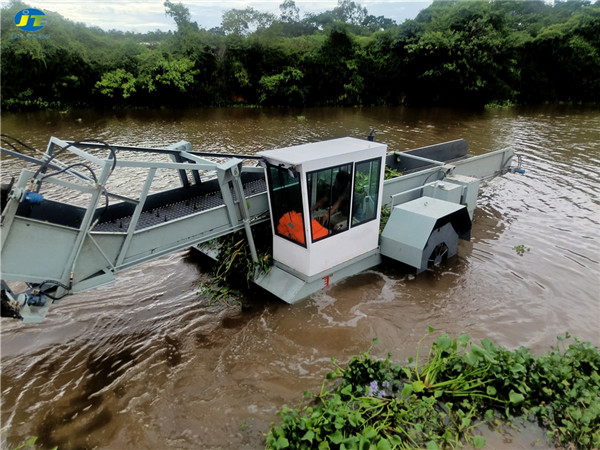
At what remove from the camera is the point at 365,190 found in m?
5.36

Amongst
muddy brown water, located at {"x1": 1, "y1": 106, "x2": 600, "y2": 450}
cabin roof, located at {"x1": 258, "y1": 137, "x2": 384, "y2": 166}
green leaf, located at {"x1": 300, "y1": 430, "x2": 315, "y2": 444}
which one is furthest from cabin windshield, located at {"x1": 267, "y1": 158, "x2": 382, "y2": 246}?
green leaf, located at {"x1": 300, "y1": 430, "x2": 315, "y2": 444}

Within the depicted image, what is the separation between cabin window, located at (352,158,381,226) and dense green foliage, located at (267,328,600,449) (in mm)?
2199

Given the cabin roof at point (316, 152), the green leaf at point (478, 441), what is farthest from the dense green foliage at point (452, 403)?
the cabin roof at point (316, 152)

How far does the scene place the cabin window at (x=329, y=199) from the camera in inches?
188

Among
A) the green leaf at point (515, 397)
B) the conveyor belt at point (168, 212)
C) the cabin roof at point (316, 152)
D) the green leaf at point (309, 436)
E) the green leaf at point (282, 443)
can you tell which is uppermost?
the cabin roof at point (316, 152)

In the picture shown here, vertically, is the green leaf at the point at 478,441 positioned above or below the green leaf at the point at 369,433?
below

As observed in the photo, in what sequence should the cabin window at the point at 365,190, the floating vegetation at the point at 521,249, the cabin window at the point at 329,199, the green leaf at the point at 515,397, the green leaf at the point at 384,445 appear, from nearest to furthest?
1. the green leaf at the point at 384,445
2. the green leaf at the point at 515,397
3. the cabin window at the point at 329,199
4. the cabin window at the point at 365,190
5. the floating vegetation at the point at 521,249

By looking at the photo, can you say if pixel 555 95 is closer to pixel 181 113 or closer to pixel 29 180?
pixel 181 113

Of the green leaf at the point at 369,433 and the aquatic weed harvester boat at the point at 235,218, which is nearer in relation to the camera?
the green leaf at the point at 369,433

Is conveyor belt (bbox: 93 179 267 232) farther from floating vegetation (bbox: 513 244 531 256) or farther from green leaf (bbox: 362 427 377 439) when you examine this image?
floating vegetation (bbox: 513 244 531 256)

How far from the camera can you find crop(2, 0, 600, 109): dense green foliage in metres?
22.8

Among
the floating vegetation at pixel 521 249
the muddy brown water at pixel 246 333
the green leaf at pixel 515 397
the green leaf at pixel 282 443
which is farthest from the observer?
the floating vegetation at pixel 521 249

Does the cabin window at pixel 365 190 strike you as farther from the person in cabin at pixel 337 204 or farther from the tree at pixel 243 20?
the tree at pixel 243 20

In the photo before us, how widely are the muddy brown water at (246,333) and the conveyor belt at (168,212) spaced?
1.43m
